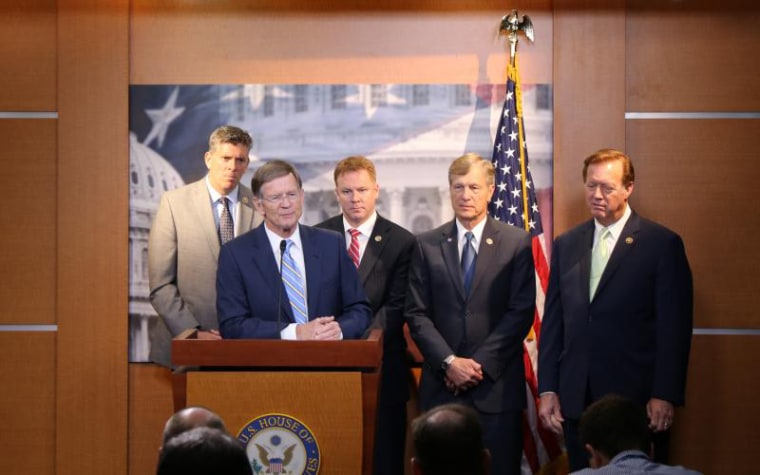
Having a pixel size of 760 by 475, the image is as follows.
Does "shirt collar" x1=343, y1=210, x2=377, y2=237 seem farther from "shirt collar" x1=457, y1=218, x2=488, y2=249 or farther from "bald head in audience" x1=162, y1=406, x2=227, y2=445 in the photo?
"bald head in audience" x1=162, y1=406, x2=227, y2=445

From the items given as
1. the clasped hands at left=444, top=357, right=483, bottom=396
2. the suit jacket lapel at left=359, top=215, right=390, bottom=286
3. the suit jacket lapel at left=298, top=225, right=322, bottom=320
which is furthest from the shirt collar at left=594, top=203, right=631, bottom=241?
the suit jacket lapel at left=298, top=225, right=322, bottom=320

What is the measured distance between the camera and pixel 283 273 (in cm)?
415

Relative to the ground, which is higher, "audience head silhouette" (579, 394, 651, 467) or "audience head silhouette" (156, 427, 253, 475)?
"audience head silhouette" (156, 427, 253, 475)

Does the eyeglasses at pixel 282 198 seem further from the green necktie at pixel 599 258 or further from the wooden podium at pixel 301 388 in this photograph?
the green necktie at pixel 599 258

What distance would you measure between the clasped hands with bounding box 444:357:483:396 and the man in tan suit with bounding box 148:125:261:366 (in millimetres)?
1503

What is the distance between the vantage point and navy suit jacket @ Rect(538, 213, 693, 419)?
459cm

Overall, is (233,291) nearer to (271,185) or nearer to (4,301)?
(271,185)

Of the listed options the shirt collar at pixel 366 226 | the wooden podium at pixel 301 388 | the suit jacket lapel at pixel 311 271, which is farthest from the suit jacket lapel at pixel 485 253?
the wooden podium at pixel 301 388

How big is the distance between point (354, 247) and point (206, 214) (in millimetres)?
872

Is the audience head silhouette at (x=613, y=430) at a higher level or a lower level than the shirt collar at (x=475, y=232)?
lower

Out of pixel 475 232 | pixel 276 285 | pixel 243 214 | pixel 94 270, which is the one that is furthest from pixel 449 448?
pixel 94 270

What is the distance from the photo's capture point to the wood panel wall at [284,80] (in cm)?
565

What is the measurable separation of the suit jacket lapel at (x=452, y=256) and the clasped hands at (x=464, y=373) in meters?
0.33

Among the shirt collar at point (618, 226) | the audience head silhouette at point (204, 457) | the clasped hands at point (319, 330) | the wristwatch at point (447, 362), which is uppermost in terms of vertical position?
the shirt collar at point (618, 226)
